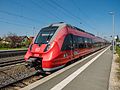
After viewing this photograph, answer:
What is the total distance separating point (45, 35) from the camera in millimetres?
11172

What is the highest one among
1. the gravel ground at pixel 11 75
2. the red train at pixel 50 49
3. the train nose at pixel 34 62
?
the red train at pixel 50 49

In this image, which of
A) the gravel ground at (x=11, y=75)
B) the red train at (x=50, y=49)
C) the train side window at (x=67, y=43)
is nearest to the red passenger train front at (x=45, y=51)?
the red train at (x=50, y=49)

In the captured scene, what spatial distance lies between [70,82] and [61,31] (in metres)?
4.75

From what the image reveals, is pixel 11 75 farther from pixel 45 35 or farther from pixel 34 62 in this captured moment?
pixel 45 35

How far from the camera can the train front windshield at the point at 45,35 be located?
10827 millimetres

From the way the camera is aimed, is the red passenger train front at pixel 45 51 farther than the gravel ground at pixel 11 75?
No

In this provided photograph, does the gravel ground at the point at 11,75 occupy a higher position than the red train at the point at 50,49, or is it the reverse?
the red train at the point at 50,49

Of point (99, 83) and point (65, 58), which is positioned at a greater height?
point (65, 58)

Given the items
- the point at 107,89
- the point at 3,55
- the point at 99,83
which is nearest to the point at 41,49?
the point at 99,83

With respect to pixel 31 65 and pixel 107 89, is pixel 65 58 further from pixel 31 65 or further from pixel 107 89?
pixel 107 89

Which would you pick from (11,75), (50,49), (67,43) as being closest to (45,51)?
(50,49)

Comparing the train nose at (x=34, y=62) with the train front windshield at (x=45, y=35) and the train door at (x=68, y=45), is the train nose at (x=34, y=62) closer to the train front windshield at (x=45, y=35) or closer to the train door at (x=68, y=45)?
the train front windshield at (x=45, y=35)

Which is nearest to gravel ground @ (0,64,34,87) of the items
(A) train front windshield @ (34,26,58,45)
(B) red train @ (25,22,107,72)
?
(B) red train @ (25,22,107,72)

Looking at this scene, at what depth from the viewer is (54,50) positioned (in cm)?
997
